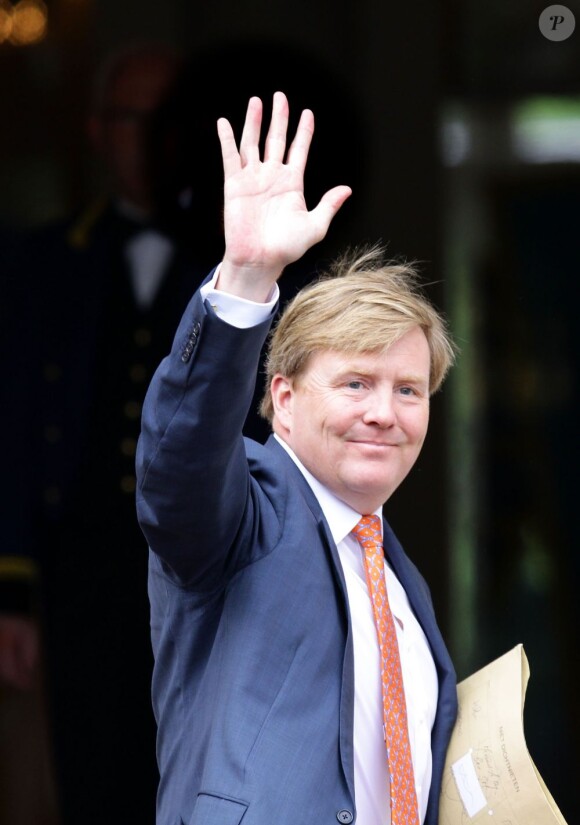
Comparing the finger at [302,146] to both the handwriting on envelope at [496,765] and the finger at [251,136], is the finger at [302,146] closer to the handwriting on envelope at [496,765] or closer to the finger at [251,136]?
the finger at [251,136]

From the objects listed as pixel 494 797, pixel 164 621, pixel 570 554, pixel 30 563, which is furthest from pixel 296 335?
pixel 570 554

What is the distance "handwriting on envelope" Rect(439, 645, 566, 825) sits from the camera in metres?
1.93

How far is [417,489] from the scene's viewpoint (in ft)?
10.9

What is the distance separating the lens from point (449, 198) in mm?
3297

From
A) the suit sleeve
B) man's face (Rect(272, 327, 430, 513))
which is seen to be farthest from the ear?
the suit sleeve

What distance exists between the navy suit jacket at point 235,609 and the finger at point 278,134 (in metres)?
0.25

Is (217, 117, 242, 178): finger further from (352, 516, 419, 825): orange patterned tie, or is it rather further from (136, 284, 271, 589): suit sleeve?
(352, 516, 419, 825): orange patterned tie

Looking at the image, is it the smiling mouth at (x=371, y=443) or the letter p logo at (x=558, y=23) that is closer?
the smiling mouth at (x=371, y=443)

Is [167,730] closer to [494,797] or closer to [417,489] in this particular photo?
[494,797]

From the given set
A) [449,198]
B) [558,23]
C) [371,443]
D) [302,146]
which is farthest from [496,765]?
[558,23]

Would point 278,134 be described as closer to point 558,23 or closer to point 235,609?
point 235,609

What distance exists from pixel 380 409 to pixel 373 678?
1.27 ft

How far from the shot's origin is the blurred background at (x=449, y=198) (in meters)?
3.11

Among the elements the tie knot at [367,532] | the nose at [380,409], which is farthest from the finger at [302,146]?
the tie knot at [367,532]
